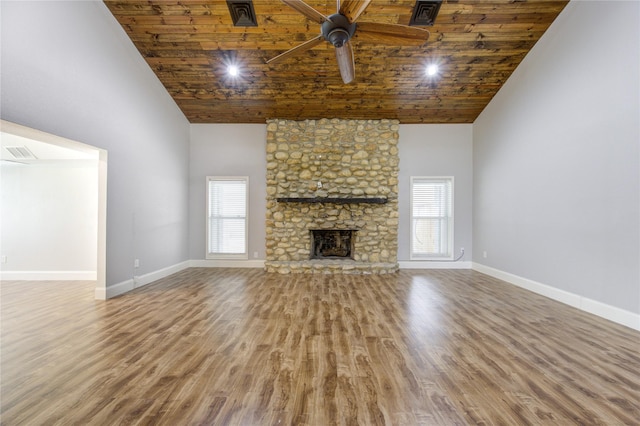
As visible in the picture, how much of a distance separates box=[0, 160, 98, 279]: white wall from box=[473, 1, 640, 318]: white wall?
7.62 meters

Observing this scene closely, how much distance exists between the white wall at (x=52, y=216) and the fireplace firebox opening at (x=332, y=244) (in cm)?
429

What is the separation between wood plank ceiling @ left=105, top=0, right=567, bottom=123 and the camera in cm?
412

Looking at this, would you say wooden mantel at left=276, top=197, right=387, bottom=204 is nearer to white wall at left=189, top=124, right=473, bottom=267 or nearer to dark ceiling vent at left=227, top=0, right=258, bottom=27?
white wall at left=189, top=124, right=473, bottom=267

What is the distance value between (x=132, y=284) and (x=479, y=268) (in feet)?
21.7

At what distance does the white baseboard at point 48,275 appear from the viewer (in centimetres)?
503

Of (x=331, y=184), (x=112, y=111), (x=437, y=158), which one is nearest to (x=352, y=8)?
(x=112, y=111)

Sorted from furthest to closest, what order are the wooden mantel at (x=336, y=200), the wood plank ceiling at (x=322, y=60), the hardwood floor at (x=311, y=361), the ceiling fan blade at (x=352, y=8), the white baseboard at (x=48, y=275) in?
the wooden mantel at (x=336, y=200)
the white baseboard at (x=48, y=275)
the wood plank ceiling at (x=322, y=60)
the ceiling fan blade at (x=352, y=8)
the hardwood floor at (x=311, y=361)

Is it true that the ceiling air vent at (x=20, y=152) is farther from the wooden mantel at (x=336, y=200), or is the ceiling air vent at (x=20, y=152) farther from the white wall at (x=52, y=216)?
the wooden mantel at (x=336, y=200)

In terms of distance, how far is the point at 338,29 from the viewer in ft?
8.18

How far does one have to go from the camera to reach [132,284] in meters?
4.47

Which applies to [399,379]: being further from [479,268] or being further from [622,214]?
[479,268]

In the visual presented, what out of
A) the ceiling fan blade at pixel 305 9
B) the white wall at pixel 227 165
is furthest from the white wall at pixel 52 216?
the ceiling fan blade at pixel 305 9

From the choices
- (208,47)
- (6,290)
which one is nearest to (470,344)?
(208,47)

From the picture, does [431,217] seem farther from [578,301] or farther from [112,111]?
[112,111]
